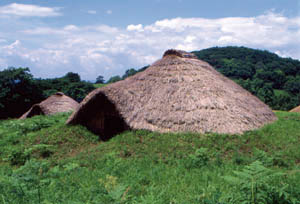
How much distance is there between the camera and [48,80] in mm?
35875

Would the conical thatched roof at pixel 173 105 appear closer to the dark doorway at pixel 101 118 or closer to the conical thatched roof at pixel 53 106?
the dark doorway at pixel 101 118

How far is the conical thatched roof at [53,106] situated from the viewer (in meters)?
16.3

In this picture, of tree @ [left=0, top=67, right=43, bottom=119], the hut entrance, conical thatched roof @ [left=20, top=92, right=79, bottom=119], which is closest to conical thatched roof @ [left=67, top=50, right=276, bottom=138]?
the hut entrance

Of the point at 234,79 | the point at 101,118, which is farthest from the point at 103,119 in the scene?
the point at 234,79

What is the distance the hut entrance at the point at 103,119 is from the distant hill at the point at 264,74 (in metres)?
24.4

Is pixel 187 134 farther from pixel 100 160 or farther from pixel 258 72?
pixel 258 72

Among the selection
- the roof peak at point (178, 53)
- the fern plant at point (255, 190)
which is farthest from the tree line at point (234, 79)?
the fern plant at point (255, 190)

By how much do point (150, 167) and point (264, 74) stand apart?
123 ft

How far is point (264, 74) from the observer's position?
3853 cm

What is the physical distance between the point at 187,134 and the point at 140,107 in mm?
1950

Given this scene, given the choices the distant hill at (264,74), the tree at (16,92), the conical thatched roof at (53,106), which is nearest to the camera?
the conical thatched roof at (53,106)

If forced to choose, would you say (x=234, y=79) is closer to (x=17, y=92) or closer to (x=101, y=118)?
(x=17, y=92)

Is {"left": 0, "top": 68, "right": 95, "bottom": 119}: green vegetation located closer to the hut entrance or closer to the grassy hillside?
the grassy hillside

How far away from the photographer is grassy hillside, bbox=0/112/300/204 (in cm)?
302
